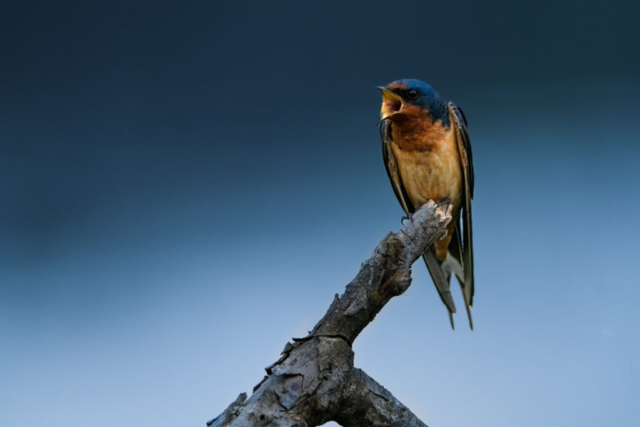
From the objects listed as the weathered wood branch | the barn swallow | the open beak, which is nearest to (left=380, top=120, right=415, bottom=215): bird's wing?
the barn swallow

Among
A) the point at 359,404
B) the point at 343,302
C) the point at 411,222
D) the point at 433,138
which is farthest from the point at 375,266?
the point at 433,138

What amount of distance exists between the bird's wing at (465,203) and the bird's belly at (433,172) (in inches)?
0.9

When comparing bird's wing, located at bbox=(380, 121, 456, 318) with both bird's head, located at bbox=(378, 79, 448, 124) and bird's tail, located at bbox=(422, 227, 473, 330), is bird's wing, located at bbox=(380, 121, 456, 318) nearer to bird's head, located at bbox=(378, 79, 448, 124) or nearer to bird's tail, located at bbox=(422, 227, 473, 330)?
bird's tail, located at bbox=(422, 227, 473, 330)

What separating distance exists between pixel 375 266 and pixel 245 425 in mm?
474

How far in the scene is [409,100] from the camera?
1838 mm

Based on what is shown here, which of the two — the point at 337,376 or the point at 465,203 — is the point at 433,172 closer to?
the point at 465,203

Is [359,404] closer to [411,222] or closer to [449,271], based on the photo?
[411,222]

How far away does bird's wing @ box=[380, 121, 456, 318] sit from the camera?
2078 mm

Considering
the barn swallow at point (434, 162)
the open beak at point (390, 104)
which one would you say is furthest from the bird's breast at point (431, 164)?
the open beak at point (390, 104)

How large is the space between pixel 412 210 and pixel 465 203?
207mm

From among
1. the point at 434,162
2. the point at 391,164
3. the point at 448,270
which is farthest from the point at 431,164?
the point at 448,270

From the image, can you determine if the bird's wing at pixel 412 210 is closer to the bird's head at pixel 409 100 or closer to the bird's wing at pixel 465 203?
the bird's wing at pixel 465 203

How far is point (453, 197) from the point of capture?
6.75 ft

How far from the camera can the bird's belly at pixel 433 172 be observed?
1.96 metres
